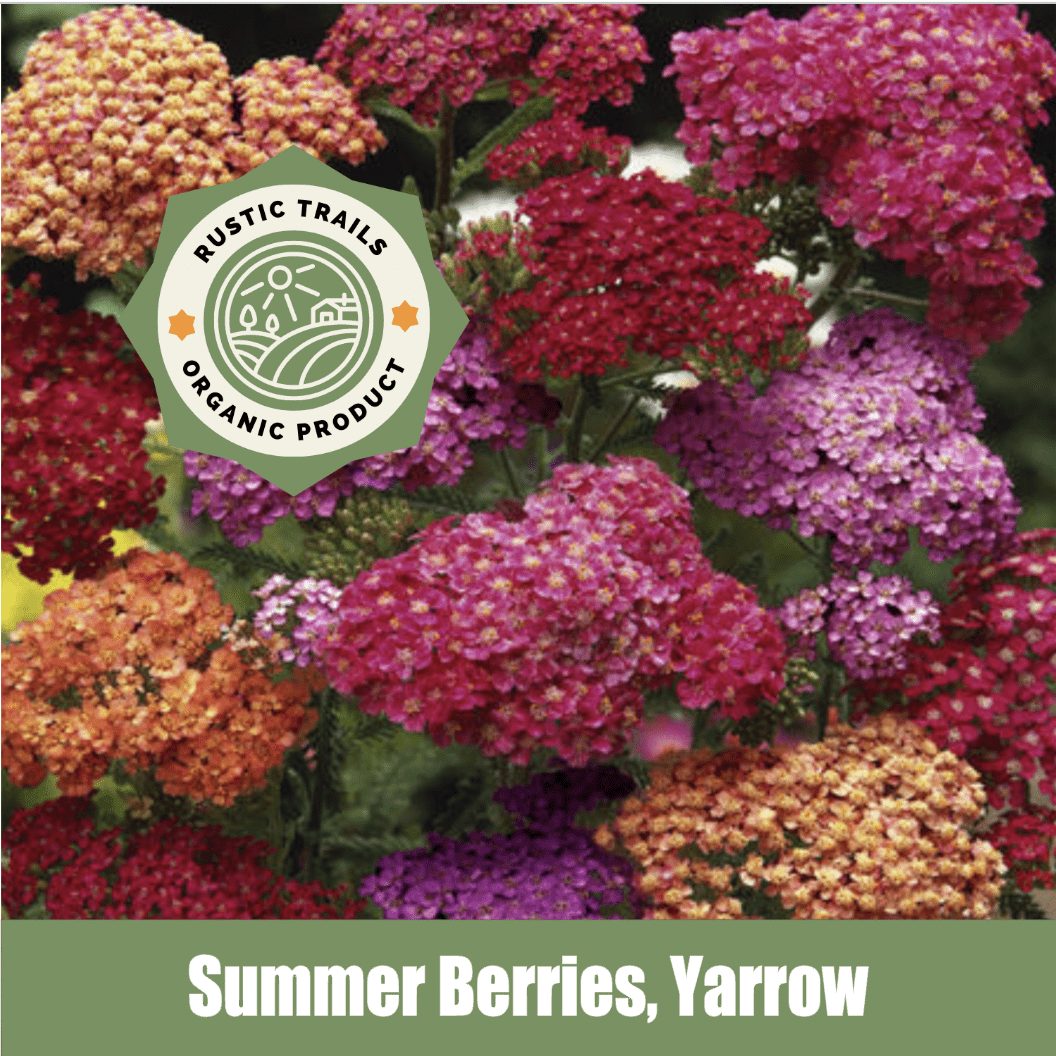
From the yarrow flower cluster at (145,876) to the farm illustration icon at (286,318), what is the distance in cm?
59

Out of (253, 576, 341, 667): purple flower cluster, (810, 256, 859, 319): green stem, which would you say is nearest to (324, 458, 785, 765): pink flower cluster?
(253, 576, 341, 667): purple flower cluster

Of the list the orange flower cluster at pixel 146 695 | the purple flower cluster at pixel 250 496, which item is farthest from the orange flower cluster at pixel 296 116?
the orange flower cluster at pixel 146 695

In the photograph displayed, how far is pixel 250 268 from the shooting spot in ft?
7.24

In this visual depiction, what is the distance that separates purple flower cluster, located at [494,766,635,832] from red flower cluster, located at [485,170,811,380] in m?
0.61

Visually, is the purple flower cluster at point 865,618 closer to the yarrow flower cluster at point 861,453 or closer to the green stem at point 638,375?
the yarrow flower cluster at point 861,453

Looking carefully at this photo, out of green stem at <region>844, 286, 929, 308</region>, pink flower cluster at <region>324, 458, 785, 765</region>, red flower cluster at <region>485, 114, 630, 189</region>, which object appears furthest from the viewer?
green stem at <region>844, 286, 929, 308</region>

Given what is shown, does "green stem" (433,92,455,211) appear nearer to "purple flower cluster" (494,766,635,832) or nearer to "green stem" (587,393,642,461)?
"green stem" (587,393,642,461)

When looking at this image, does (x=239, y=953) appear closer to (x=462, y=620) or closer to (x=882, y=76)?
(x=462, y=620)

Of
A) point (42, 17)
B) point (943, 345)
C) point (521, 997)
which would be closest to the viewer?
point (521, 997)

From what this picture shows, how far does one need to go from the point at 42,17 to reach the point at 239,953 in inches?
111

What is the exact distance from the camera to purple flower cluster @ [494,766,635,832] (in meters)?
2.38

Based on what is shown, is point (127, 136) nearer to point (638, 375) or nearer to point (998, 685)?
point (638, 375)

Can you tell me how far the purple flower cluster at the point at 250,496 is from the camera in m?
2.38

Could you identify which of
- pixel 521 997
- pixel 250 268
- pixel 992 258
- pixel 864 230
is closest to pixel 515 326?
pixel 250 268
